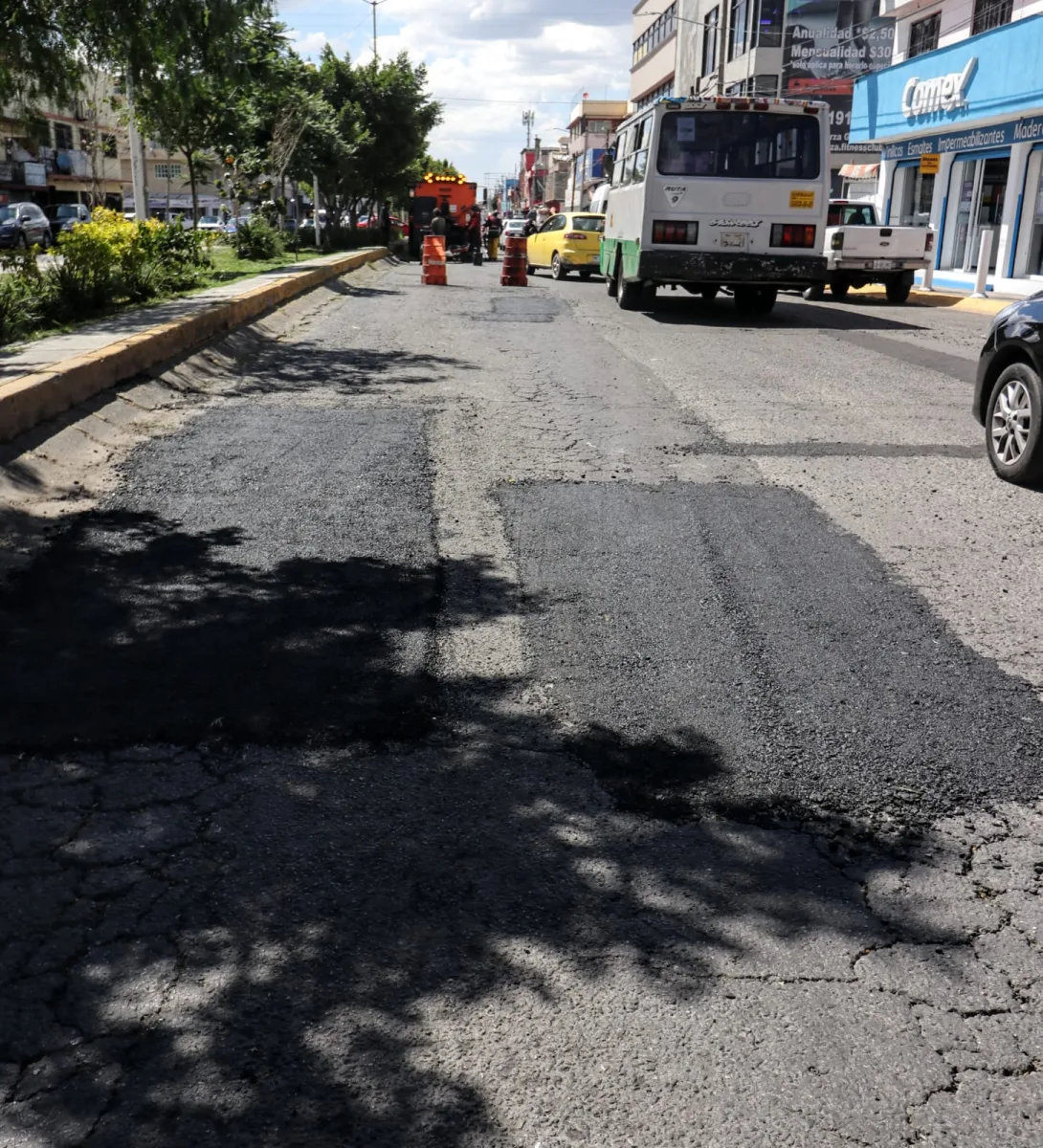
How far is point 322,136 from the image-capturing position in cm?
3278

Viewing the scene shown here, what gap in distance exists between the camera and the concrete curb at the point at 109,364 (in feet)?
22.8

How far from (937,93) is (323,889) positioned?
2939cm

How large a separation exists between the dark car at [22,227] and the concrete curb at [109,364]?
67.3 feet

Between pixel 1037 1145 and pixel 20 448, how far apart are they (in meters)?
6.28

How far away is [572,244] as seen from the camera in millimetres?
27078

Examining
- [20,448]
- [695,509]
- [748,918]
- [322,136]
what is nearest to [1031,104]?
[322,136]

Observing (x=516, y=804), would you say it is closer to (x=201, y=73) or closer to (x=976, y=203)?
(x=201, y=73)

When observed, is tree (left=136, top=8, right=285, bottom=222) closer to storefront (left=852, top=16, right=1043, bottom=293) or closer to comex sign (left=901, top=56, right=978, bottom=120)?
storefront (left=852, top=16, right=1043, bottom=293)

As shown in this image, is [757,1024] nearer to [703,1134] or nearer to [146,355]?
[703,1134]

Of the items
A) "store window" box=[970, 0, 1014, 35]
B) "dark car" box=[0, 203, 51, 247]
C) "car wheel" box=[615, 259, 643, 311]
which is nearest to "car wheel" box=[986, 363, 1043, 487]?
"car wheel" box=[615, 259, 643, 311]

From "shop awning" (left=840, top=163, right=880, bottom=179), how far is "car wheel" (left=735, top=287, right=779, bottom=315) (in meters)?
23.7

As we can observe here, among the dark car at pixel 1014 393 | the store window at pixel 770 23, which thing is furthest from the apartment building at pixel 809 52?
the dark car at pixel 1014 393

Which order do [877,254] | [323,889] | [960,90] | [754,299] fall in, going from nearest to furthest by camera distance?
[323,889]
[754,299]
[877,254]
[960,90]

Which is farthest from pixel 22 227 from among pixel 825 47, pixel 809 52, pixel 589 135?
pixel 589 135
